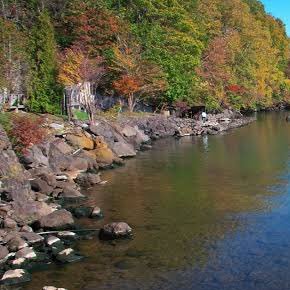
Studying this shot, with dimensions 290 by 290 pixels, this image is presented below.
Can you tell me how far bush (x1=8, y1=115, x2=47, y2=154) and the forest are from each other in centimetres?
838

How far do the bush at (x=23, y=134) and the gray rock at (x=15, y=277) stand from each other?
519 inches

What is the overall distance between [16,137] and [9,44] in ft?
53.0

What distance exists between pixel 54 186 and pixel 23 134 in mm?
4242

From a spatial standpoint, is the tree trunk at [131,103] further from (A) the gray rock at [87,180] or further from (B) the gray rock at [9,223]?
(B) the gray rock at [9,223]

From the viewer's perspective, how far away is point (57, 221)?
2003cm

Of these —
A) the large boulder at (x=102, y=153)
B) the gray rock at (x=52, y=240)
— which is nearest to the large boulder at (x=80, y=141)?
the large boulder at (x=102, y=153)

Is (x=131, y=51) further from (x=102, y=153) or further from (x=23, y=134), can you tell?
(x=23, y=134)

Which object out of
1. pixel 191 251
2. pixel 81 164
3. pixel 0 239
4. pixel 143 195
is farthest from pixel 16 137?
pixel 191 251

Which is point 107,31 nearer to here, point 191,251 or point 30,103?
point 30,103

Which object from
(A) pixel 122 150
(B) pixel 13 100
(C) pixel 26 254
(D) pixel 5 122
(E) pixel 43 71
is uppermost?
(E) pixel 43 71

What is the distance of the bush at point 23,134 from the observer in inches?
1098

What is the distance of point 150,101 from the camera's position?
189ft

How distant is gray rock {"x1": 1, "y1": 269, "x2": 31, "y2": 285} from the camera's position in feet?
49.7

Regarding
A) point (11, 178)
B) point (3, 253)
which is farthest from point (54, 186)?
point (3, 253)
